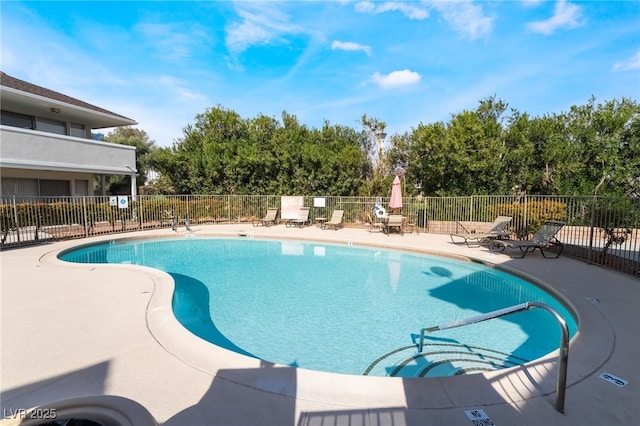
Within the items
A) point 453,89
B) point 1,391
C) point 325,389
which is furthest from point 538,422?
point 453,89

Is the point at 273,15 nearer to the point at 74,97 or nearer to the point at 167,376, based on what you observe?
the point at 167,376

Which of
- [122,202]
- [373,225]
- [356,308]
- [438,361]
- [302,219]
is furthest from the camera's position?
[302,219]

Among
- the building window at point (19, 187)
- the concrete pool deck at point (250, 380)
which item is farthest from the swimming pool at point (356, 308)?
the building window at point (19, 187)

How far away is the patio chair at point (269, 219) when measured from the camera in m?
16.4

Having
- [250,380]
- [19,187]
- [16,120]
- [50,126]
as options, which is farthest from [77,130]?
[250,380]

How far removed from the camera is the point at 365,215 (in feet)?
53.0

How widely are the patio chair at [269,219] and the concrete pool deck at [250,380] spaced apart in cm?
1160

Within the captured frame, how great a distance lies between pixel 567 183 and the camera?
580 inches

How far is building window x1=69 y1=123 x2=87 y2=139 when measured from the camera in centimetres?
1627

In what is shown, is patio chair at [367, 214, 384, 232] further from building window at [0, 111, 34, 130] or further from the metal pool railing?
building window at [0, 111, 34, 130]

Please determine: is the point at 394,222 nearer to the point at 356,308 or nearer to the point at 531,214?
the point at 531,214

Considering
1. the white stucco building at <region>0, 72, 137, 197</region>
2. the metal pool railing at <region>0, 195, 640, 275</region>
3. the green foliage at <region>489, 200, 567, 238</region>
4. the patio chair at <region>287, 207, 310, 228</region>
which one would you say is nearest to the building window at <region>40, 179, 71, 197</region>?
the white stucco building at <region>0, 72, 137, 197</region>

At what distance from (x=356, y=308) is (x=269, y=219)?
11.0m

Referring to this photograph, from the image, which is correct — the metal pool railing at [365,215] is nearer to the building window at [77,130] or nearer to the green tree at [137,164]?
the building window at [77,130]
